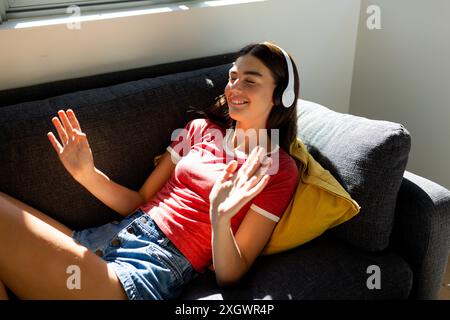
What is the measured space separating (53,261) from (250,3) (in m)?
1.29

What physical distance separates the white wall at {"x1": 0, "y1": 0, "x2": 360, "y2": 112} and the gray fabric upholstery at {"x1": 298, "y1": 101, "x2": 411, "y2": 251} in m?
0.73

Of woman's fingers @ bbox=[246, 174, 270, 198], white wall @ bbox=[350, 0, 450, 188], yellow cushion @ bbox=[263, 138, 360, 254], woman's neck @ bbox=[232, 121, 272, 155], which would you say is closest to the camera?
woman's fingers @ bbox=[246, 174, 270, 198]

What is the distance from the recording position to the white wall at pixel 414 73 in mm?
2080

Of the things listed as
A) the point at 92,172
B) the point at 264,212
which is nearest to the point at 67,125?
the point at 92,172

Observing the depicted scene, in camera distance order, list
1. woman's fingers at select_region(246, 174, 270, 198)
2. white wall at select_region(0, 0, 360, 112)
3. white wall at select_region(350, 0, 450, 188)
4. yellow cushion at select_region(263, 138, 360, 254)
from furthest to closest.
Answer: white wall at select_region(350, 0, 450, 188) → white wall at select_region(0, 0, 360, 112) → yellow cushion at select_region(263, 138, 360, 254) → woman's fingers at select_region(246, 174, 270, 198)

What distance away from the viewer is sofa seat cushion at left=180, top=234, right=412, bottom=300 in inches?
51.6

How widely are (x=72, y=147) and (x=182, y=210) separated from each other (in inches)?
14.4

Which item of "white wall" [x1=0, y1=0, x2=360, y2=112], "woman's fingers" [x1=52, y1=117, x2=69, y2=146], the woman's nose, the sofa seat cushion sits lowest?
the sofa seat cushion

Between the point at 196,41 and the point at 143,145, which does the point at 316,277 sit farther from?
the point at 196,41

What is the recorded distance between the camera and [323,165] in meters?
1.57

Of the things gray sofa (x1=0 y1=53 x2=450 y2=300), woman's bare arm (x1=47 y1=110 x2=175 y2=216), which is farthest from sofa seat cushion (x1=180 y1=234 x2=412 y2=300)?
woman's bare arm (x1=47 y1=110 x2=175 y2=216)

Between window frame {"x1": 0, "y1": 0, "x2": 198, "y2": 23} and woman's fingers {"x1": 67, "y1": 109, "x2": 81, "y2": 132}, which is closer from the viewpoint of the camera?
woman's fingers {"x1": 67, "y1": 109, "x2": 81, "y2": 132}

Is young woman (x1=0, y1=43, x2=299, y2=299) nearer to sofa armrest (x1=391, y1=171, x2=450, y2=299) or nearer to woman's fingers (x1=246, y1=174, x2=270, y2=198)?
woman's fingers (x1=246, y1=174, x2=270, y2=198)

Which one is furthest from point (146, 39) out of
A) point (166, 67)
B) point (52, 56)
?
point (52, 56)
